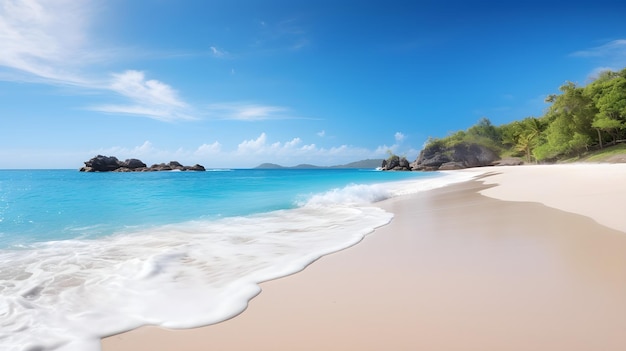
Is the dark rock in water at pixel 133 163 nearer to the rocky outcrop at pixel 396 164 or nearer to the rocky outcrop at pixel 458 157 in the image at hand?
the rocky outcrop at pixel 396 164

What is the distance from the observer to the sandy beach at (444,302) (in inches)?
69.2

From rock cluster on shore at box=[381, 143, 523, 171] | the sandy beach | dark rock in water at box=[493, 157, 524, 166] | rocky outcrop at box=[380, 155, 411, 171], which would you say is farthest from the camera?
rocky outcrop at box=[380, 155, 411, 171]

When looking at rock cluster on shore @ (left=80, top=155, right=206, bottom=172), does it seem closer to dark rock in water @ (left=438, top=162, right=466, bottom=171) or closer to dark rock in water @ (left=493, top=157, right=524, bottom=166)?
dark rock in water @ (left=438, top=162, right=466, bottom=171)

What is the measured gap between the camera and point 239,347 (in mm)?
1809

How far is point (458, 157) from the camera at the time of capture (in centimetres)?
6625

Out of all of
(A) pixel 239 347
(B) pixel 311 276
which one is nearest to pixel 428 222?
(B) pixel 311 276

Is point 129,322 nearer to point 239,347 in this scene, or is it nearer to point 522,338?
point 239,347

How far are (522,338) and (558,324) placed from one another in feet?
1.06

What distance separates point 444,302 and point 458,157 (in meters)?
71.7

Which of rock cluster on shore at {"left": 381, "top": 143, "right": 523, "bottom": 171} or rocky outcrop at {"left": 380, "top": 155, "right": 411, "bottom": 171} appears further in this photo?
rocky outcrop at {"left": 380, "top": 155, "right": 411, "bottom": 171}

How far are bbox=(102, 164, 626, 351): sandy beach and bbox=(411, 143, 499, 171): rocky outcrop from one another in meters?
66.8

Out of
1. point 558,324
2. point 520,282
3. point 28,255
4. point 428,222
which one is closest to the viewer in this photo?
point 558,324

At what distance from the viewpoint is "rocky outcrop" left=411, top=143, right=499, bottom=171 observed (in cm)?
6500

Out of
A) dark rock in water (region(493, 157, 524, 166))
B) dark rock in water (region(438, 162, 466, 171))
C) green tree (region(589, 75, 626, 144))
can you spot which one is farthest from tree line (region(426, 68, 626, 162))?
dark rock in water (region(438, 162, 466, 171))
